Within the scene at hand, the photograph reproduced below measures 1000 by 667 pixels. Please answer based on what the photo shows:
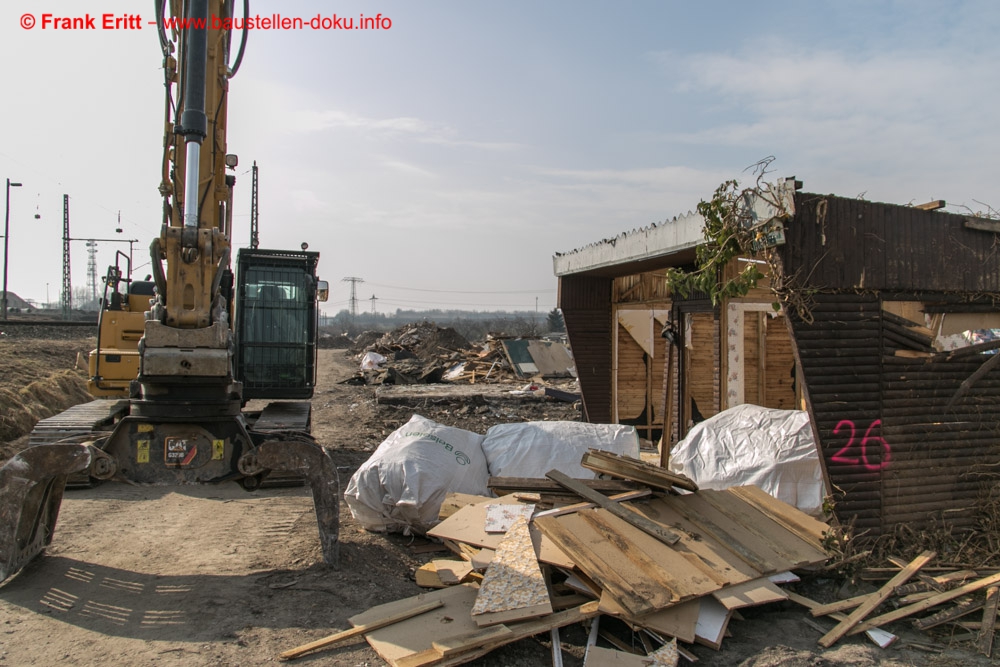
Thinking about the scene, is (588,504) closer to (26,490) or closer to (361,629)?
(361,629)

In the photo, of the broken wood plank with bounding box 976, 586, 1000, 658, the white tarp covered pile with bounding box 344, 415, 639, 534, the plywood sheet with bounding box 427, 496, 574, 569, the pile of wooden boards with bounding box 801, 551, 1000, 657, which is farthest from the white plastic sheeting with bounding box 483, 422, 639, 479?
the broken wood plank with bounding box 976, 586, 1000, 658

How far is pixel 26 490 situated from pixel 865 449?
6.61m

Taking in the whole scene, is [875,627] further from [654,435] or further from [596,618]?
[654,435]

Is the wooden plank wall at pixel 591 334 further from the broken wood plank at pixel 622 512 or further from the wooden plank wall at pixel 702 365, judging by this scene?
the broken wood plank at pixel 622 512

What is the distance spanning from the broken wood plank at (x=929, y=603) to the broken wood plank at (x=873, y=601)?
0.05 meters

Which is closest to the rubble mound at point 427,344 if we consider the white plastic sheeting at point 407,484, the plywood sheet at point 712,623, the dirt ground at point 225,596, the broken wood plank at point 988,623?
the dirt ground at point 225,596

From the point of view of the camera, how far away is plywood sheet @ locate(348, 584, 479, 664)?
421 centimetres

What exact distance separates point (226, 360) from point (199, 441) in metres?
0.76

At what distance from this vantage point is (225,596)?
17.0 ft

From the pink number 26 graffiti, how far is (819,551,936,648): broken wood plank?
2.38ft

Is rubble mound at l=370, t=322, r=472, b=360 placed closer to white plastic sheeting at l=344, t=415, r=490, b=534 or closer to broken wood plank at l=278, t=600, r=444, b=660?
white plastic sheeting at l=344, t=415, r=490, b=534

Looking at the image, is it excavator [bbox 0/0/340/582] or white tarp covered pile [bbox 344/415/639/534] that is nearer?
excavator [bbox 0/0/340/582]

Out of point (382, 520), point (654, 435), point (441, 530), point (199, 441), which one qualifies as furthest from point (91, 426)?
point (654, 435)

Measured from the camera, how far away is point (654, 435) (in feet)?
37.1
